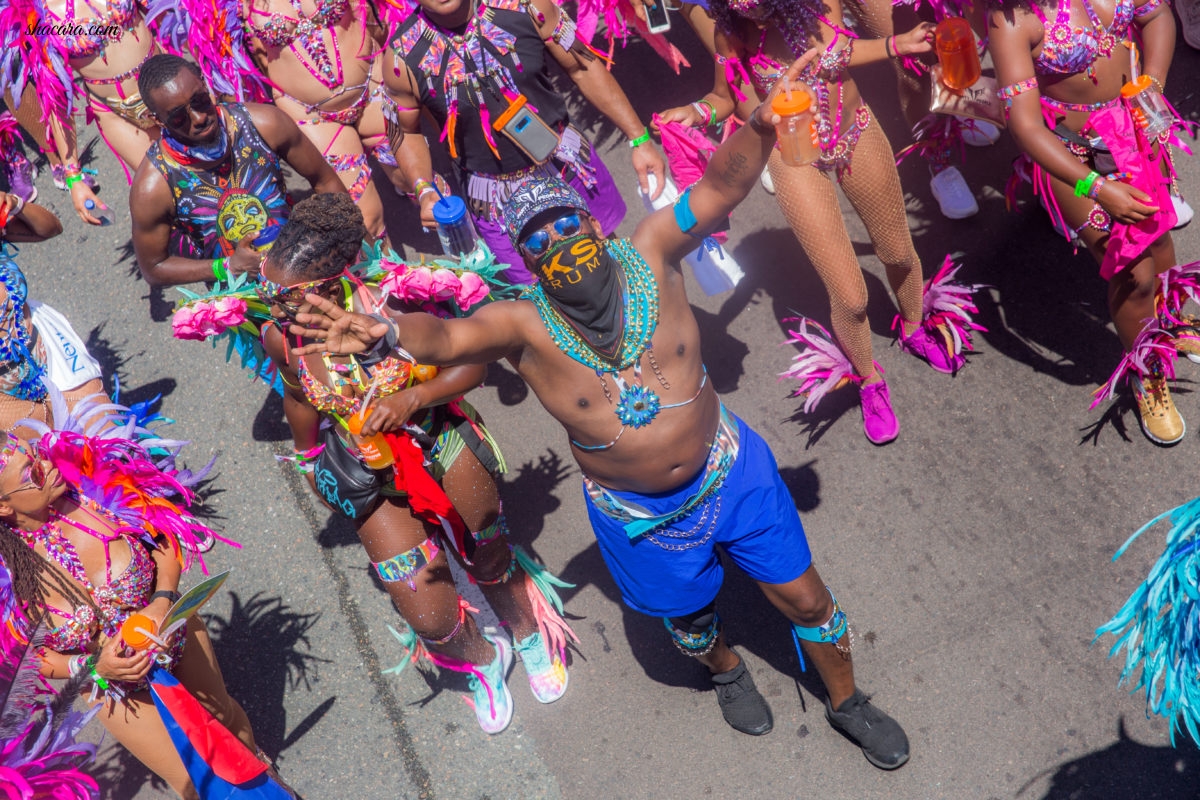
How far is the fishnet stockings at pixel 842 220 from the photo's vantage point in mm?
4074

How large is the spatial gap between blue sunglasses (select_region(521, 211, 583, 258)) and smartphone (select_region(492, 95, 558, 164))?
89 centimetres

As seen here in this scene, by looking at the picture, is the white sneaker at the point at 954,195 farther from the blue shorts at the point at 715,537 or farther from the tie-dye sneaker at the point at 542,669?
the tie-dye sneaker at the point at 542,669

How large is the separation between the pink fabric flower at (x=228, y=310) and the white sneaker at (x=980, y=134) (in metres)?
3.56

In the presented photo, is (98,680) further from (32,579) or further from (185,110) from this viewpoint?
(185,110)

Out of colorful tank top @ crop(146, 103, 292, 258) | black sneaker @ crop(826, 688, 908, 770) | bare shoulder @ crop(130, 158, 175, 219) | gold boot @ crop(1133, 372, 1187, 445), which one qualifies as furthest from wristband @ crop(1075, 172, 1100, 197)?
bare shoulder @ crop(130, 158, 175, 219)

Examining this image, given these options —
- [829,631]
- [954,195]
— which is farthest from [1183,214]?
[829,631]

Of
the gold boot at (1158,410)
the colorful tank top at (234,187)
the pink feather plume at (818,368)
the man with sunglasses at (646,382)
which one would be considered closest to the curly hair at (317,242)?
the man with sunglasses at (646,382)

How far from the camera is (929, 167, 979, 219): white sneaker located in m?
5.12

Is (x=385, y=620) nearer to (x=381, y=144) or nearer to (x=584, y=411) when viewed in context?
(x=584, y=411)

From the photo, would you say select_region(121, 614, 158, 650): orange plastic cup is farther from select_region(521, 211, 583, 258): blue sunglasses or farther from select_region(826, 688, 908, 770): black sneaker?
select_region(826, 688, 908, 770): black sneaker

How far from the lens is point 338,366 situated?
11.3 feet

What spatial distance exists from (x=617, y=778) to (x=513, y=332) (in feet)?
6.06

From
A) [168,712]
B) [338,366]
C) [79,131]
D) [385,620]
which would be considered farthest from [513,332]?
[79,131]

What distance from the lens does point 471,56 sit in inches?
158
